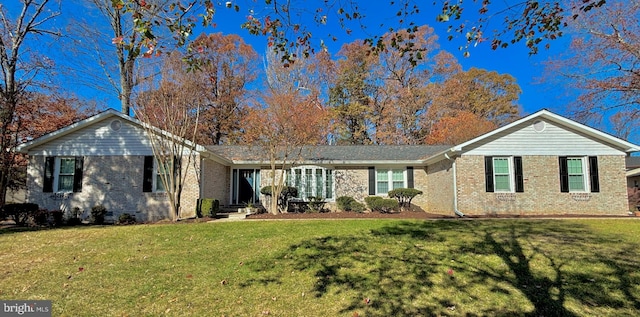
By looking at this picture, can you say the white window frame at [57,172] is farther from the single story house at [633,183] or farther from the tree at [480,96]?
the single story house at [633,183]

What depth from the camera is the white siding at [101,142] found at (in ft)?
47.7

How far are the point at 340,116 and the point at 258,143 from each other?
47.5 ft

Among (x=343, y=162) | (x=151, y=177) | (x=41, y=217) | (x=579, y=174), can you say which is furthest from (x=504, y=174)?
(x=41, y=217)

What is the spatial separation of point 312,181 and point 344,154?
7.85 feet

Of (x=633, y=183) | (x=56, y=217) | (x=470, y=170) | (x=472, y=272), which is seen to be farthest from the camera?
(x=633, y=183)

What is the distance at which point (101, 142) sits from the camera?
14664 millimetres

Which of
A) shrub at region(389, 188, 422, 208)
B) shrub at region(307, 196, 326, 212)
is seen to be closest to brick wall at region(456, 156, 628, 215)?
shrub at region(389, 188, 422, 208)

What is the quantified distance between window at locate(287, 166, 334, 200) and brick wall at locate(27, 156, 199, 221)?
496 centimetres

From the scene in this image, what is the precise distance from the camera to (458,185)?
14.3 m

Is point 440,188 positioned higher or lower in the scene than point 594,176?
lower

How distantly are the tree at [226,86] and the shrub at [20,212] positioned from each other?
588 inches

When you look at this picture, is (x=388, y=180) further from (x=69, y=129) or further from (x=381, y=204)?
(x=69, y=129)

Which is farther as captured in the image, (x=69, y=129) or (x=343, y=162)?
(x=343, y=162)

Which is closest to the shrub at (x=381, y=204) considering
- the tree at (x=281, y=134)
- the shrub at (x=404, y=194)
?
the shrub at (x=404, y=194)
